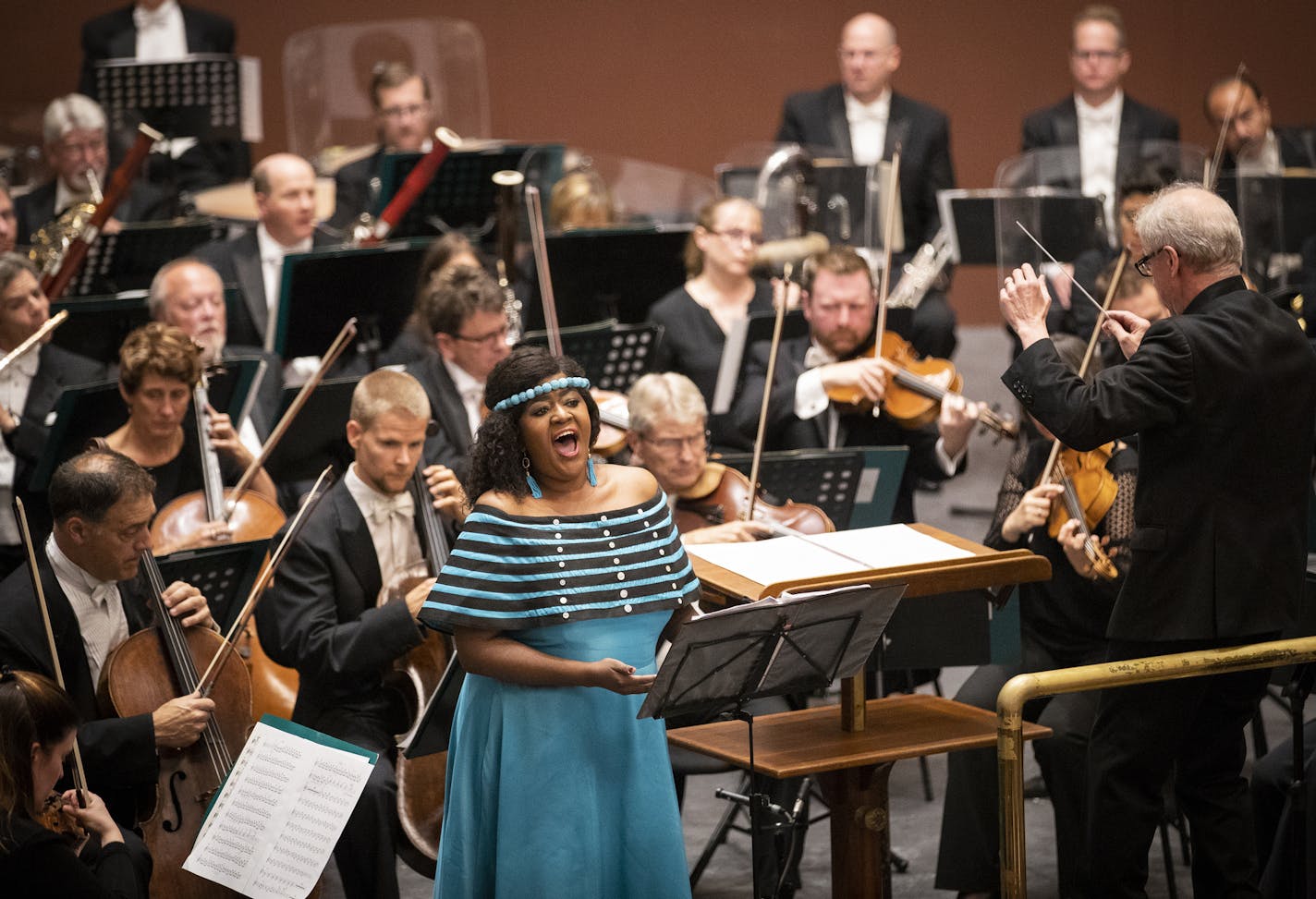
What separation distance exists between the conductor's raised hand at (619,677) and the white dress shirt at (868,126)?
4617 millimetres

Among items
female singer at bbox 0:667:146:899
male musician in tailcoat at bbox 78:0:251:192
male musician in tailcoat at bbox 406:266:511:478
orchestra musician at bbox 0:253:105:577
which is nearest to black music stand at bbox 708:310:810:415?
male musician in tailcoat at bbox 406:266:511:478

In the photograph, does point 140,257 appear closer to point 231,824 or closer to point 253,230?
point 253,230

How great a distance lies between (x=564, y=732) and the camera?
283 centimetres

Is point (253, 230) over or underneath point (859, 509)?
over

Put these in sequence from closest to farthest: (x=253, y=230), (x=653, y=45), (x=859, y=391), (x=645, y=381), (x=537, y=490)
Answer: (x=537, y=490) → (x=645, y=381) → (x=859, y=391) → (x=253, y=230) → (x=653, y=45)

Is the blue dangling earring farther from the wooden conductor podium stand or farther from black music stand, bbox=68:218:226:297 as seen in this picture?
black music stand, bbox=68:218:226:297

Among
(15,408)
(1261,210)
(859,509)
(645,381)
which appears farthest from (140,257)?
(1261,210)

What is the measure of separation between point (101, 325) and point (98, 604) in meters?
1.75

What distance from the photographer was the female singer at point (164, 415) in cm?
410

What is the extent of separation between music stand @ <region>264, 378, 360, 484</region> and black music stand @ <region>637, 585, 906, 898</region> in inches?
65.7

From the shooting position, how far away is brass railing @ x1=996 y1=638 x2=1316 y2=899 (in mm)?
2758

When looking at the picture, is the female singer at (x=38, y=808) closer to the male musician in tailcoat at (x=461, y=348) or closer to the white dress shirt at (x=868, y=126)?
the male musician in tailcoat at (x=461, y=348)

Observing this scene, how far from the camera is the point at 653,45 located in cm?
920

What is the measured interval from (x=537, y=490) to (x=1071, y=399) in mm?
887
